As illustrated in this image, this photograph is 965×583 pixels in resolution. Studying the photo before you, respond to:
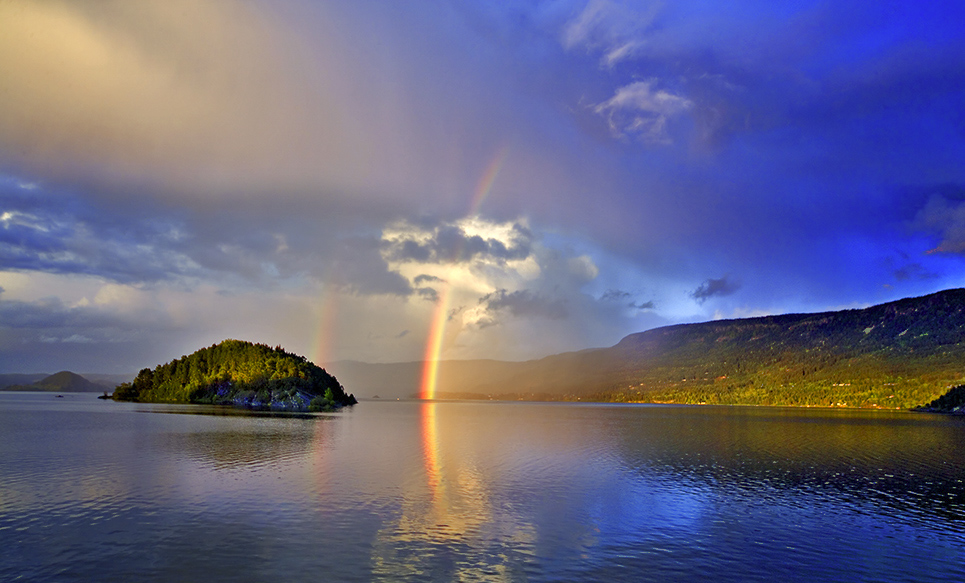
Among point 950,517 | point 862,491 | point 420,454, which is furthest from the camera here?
point 420,454

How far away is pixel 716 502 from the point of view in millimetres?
46469

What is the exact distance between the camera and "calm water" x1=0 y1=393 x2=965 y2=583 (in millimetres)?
28750

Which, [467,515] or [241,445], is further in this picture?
[241,445]

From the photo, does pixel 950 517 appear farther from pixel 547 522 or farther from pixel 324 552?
pixel 324 552

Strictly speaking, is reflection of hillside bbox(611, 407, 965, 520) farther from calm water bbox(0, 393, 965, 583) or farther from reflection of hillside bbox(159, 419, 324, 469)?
reflection of hillside bbox(159, 419, 324, 469)

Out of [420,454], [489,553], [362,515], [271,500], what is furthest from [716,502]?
[420,454]

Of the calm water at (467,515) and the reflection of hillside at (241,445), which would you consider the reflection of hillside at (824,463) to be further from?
the reflection of hillside at (241,445)

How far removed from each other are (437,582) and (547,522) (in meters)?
15.0

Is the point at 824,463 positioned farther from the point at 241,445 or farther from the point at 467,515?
the point at 241,445

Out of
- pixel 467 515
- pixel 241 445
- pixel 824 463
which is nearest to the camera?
pixel 467 515

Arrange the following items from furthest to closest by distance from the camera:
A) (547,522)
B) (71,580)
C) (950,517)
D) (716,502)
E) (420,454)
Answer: (420,454)
(716,502)
(950,517)
(547,522)
(71,580)

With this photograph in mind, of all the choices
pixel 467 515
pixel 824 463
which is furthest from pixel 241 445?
pixel 824 463

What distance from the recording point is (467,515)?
1606 inches

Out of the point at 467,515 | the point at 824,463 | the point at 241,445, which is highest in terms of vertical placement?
the point at 241,445
